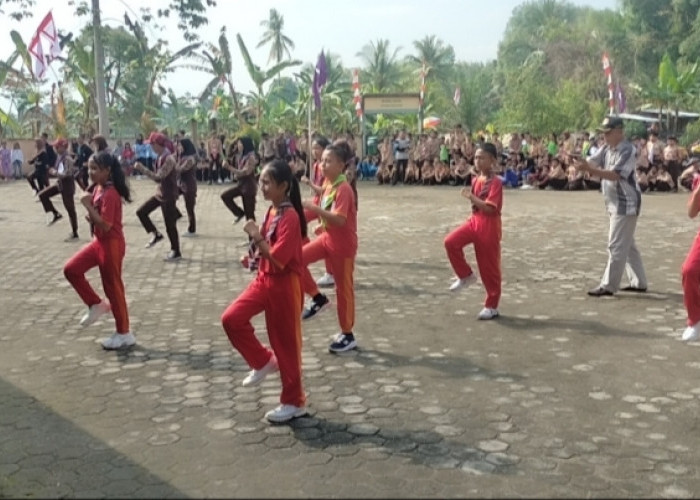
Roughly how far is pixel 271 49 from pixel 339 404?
61323 mm

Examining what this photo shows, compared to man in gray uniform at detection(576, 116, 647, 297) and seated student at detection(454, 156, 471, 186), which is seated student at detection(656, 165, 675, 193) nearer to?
seated student at detection(454, 156, 471, 186)

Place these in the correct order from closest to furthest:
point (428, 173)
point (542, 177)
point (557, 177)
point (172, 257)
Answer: point (172, 257) < point (557, 177) < point (542, 177) < point (428, 173)

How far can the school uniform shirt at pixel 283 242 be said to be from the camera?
4641 millimetres

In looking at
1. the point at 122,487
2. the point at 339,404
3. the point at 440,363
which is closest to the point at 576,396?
the point at 440,363

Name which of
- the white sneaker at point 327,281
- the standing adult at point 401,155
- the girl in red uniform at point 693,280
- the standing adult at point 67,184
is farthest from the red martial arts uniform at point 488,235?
the standing adult at point 401,155

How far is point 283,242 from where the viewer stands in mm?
4656

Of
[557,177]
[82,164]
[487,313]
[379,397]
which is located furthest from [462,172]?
[379,397]

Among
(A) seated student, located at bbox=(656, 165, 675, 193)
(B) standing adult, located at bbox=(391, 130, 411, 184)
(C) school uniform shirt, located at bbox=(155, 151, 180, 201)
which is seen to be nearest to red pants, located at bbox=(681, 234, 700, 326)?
(C) school uniform shirt, located at bbox=(155, 151, 180, 201)

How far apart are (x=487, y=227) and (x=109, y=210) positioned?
3176mm

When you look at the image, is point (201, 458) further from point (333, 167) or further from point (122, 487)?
point (333, 167)

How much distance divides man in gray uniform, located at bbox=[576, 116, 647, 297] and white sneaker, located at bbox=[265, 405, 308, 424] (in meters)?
4.29

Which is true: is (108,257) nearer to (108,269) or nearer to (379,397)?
(108,269)

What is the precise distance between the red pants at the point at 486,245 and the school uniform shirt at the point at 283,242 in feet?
9.25

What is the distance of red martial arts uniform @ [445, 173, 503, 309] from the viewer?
721cm
